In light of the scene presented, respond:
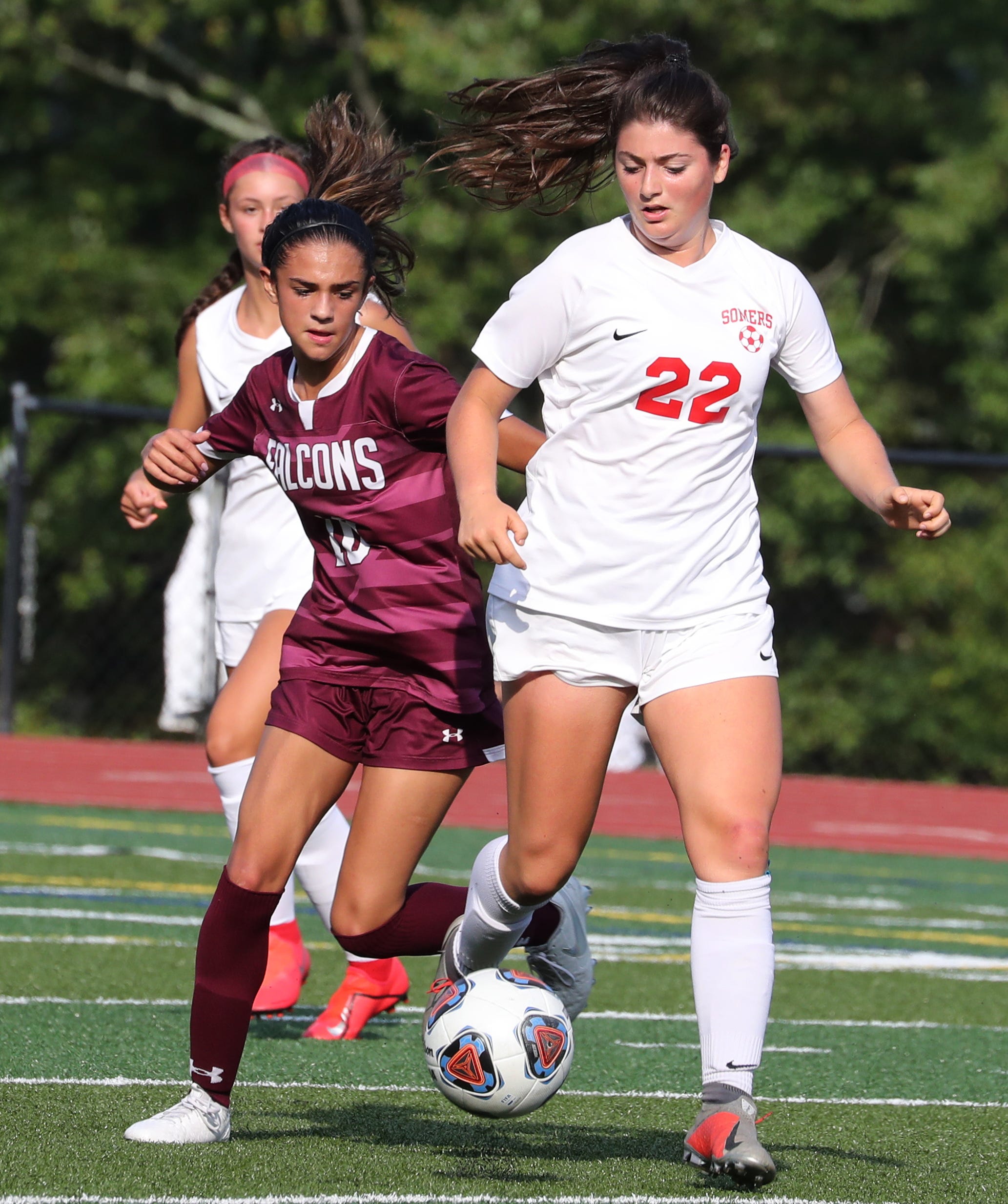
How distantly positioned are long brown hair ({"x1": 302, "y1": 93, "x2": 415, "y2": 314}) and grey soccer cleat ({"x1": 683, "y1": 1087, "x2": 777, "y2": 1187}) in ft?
6.97

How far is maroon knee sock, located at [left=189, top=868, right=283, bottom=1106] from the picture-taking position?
3.75 meters

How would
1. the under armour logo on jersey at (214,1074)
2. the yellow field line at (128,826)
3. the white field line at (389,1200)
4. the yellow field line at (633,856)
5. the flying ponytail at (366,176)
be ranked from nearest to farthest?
the white field line at (389,1200) < the under armour logo on jersey at (214,1074) < the flying ponytail at (366,176) < the yellow field line at (633,856) < the yellow field line at (128,826)

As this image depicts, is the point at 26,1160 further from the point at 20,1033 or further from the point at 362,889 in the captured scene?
the point at 20,1033

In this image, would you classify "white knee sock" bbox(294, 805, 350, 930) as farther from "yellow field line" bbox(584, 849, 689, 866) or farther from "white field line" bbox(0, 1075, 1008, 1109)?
"yellow field line" bbox(584, 849, 689, 866)

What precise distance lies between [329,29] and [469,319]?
334 centimetres

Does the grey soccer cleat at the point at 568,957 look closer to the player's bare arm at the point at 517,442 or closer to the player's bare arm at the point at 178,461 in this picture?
the player's bare arm at the point at 517,442

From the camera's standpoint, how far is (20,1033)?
4.81 meters

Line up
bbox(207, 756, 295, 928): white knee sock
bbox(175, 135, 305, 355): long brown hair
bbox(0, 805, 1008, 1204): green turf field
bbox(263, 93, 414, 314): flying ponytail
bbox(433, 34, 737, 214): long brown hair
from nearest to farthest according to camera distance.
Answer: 1. bbox(0, 805, 1008, 1204): green turf field
2. bbox(433, 34, 737, 214): long brown hair
3. bbox(263, 93, 414, 314): flying ponytail
4. bbox(207, 756, 295, 928): white knee sock
5. bbox(175, 135, 305, 355): long brown hair

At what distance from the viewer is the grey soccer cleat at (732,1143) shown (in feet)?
11.1

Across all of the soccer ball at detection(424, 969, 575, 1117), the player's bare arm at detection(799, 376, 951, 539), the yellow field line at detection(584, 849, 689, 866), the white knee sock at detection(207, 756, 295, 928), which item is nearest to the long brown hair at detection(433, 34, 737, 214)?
the player's bare arm at detection(799, 376, 951, 539)

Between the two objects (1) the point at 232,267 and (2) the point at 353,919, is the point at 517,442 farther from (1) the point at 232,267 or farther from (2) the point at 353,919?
(1) the point at 232,267

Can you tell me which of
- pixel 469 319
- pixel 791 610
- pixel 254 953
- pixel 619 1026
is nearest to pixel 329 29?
pixel 469 319

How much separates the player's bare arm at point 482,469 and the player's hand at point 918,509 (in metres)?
0.73

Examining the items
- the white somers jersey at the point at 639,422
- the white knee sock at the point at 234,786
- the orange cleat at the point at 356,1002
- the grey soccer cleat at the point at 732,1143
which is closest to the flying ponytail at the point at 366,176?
the white somers jersey at the point at 639,422
